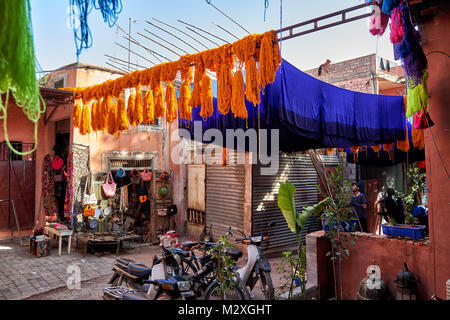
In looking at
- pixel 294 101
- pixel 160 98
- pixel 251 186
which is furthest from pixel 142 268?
pixel 251 186

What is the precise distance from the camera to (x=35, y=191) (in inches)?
417

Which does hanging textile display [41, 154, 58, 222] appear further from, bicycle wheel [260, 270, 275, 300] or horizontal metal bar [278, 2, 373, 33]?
horizontal metal bar [278, 2, 373, 33]

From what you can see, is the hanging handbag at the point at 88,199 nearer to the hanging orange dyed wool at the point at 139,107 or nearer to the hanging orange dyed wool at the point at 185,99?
the hanging orange dyed wool at the point at 139,107

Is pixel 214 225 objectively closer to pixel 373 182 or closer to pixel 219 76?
pixel 219 76

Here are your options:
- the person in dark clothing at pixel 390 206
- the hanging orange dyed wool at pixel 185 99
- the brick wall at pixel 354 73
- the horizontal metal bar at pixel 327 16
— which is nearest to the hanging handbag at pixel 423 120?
the horizontal metal bar at pixel 327 16

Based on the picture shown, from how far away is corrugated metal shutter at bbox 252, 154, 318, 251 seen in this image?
873 centimetres

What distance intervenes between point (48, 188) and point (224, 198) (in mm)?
5703

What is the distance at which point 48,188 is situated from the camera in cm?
997

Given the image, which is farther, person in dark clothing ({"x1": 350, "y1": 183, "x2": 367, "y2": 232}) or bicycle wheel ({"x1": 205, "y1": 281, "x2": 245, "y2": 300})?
person in dark clothing ({"x1": 350, "y1": 183, "x2": 367, "y2": 232})

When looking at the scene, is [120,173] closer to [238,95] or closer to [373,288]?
[238,95]

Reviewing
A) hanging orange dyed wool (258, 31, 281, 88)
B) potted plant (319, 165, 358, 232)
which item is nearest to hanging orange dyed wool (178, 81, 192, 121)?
hanging orange dyed wool (258, 31, 281, 88)

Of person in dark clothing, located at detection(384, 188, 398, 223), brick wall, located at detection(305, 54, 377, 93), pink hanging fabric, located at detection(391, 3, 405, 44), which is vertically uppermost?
brick wall, located at detection(305, 54, 377, 93)

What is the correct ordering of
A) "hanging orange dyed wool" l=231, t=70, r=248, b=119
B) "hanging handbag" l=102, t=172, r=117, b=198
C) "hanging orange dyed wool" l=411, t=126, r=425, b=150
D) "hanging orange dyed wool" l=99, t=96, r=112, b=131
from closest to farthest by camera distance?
"hanging orange dyed wool" l=231, t=70, r=248, b=119
"hanging orange dyed wool" l=99, t=96, r=112, b=131
"hanging orange dyed wool" l=411, t=126, r=425, b=150
"hanging handbag" l=102, t=172, r=117, b=198

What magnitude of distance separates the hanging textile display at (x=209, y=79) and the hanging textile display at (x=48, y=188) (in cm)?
481
